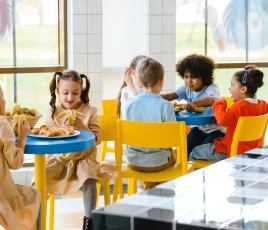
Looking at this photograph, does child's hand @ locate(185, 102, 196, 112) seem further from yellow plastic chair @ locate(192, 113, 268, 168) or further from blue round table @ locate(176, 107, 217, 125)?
yellow plastic chair @ locate(192, 113, 268, 168)

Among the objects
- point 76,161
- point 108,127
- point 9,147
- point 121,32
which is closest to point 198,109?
point 108,127

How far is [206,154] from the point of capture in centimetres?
495

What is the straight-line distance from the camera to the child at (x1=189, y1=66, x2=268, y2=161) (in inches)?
190

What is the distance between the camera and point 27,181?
606 centimetres

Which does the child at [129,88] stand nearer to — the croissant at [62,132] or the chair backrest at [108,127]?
the chair backrest at [108,127]

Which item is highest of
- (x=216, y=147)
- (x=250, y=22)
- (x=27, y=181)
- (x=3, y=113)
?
(x=250, y=22)

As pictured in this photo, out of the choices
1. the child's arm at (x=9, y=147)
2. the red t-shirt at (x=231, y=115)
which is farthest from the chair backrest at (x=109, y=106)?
the child's arm at (x=9, y=147)

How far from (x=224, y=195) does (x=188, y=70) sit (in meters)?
3.59

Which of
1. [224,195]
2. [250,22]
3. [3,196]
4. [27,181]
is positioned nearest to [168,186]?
[224,195]

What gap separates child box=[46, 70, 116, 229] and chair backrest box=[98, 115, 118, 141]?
130 millimetres

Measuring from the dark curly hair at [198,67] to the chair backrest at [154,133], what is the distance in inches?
43.5

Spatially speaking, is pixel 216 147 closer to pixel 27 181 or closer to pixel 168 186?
pixel 27 181

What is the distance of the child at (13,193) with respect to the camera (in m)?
3.71

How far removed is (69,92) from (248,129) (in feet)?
3.91
